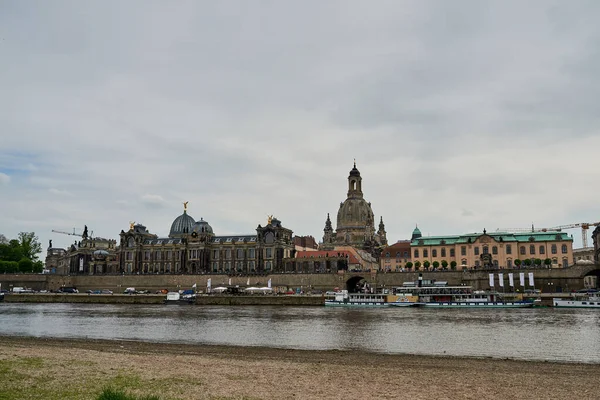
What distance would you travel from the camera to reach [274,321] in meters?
55.5

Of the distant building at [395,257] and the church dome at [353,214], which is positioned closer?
the distant building at [395,257]

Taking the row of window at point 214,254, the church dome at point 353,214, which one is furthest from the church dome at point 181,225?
the church dome at point 353,214

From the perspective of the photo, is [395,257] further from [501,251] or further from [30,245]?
[30,245]

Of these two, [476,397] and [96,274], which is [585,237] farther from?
Answer: [476,397]

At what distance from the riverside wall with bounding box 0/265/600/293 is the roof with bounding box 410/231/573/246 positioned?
10361mm

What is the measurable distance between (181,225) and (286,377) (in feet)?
443

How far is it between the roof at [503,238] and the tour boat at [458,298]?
84.6 ft

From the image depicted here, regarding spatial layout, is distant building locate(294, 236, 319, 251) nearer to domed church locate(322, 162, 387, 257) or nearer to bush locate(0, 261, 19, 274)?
domed church locate(322, 162, 387, 257)

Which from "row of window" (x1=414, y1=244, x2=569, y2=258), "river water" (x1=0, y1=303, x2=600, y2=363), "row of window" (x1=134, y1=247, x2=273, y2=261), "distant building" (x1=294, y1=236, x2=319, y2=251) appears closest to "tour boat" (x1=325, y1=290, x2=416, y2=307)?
"river water" (x1=0, y1=303, x2=600, y2=363)

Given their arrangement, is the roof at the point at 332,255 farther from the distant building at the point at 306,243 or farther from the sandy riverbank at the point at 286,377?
the sandy riverbank at the point at 286,377

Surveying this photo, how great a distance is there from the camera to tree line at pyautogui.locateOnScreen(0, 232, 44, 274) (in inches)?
5438

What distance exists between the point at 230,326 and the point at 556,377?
32.7 meters

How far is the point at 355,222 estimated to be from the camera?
513 feet

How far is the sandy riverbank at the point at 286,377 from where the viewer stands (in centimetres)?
1778
